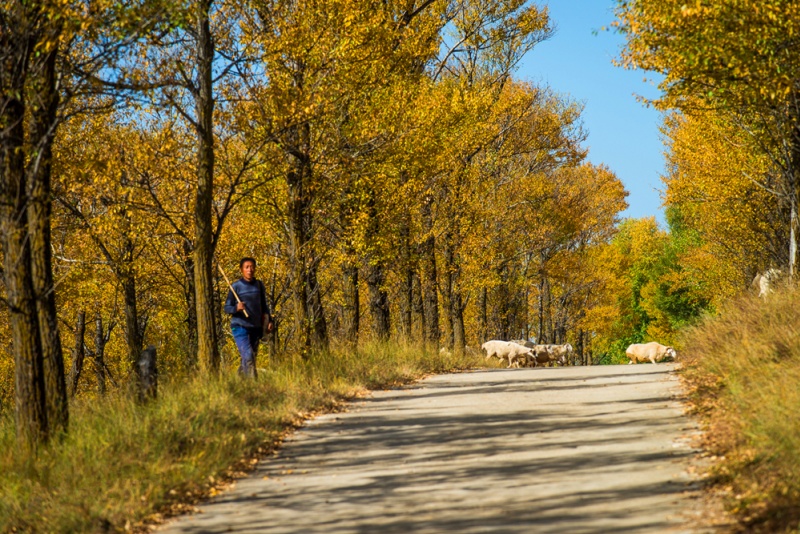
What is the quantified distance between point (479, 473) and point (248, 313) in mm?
7246

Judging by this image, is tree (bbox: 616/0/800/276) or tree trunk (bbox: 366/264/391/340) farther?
tree trunk (bbox: 366/264/391/340)

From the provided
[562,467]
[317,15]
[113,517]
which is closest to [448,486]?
[562,467]

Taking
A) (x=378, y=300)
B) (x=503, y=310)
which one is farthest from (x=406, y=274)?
(x=503, y=310)

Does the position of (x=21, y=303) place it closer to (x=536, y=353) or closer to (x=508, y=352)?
(x=508, y=352)

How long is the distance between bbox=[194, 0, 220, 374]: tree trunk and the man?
0.47 meters

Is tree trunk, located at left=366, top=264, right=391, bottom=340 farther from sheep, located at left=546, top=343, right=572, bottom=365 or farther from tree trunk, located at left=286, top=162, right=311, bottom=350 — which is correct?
sheep, located at left=546, top=343, right=572, bottom=365

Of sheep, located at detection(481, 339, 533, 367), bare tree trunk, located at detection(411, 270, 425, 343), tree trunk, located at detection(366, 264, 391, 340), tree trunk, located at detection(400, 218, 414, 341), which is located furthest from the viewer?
Answer: sheep, located at detection(481, 339, 533, 367)

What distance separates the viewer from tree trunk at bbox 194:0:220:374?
15.5 meters

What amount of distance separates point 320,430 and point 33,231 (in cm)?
378

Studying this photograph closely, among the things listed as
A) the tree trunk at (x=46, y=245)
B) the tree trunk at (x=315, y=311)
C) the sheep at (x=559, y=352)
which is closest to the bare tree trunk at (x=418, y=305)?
the sheep at (x=559, y=352)

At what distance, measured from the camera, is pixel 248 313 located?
15.2 m

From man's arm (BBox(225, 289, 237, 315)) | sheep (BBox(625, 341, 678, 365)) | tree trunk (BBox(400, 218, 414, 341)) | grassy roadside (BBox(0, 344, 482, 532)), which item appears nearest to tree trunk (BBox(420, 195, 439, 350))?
tree trunk (BBox(400, 218, 414, 341))

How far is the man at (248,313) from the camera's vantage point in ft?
49.9

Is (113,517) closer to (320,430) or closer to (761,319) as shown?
(320,430)
